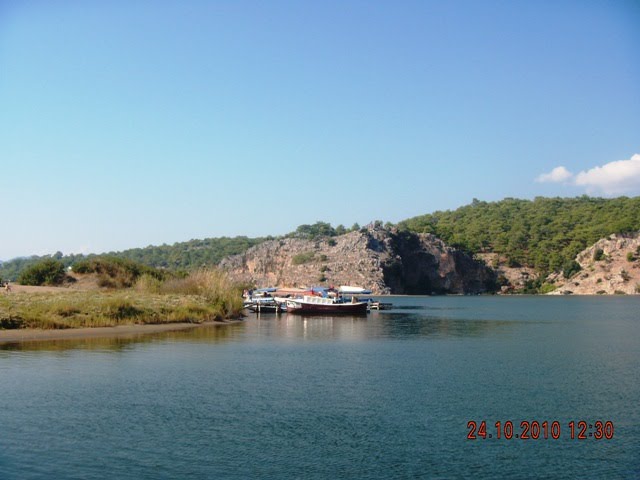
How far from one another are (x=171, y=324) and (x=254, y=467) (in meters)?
34.1

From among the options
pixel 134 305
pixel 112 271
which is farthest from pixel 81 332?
pixel 112 271

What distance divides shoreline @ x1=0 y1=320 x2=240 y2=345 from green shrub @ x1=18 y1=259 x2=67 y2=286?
27736 mm

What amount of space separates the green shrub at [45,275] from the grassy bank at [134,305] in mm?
11983

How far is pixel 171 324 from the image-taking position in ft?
156

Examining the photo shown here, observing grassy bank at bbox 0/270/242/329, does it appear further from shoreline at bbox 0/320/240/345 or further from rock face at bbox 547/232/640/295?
rock face at bbox 547/232/640/295

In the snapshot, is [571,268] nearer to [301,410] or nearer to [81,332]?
[81,332]

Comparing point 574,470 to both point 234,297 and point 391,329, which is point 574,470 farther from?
point 234,297

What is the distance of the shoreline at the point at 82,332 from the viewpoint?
36.2 m

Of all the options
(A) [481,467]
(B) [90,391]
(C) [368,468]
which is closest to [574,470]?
(A) [481,467]

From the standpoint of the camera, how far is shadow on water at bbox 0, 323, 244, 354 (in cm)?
3297

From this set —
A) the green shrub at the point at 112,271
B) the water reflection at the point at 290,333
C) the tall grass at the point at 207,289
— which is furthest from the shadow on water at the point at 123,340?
the green shrub at the point at 112,271

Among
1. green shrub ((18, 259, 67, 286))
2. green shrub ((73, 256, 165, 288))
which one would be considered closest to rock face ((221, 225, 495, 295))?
green shrub ((73, 256, 165, 288))

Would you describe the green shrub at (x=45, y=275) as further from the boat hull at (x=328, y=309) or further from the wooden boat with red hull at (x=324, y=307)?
the boat hull at (x=328, y=309)

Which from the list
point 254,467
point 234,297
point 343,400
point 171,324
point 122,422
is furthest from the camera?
point 234,297
